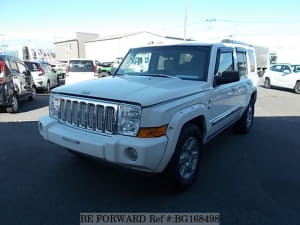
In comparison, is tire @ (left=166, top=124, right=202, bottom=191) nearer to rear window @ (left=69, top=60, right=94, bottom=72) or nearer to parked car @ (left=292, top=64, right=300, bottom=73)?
rear window @ (left=69, top=60, right=94, bottom=72)

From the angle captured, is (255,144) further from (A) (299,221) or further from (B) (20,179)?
(B) (20,179)

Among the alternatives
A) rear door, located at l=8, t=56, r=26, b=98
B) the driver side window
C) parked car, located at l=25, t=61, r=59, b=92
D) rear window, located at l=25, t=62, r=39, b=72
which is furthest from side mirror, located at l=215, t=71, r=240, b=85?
rear window, located at l=25, t=62, r=39, b=72

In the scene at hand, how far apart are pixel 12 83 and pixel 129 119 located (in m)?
6.68

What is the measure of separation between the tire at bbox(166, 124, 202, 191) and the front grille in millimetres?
843

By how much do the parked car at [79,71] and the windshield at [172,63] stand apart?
8.28 metres

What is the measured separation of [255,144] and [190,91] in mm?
2939

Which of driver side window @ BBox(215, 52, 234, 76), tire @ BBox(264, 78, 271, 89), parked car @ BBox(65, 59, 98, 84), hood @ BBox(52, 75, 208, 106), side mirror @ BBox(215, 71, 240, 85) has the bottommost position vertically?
tire @ BBox(264, 78, 271, 89)

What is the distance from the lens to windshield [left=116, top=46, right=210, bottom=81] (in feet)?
13.5

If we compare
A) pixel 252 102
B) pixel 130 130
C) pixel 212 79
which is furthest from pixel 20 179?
pixel 252 102

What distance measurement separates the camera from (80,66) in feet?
43.7

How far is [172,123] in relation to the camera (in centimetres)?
307

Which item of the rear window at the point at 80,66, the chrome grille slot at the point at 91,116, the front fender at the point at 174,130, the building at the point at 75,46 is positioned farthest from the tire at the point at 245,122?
the building at the point at 75,46

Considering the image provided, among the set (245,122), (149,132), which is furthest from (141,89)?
(245,122)

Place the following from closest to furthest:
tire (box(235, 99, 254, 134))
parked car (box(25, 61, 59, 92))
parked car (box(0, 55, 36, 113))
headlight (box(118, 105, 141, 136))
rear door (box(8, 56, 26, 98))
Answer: headlight (box(118, 105, 141, 136)) < tire (box(235, 99, 254, 134)) < parked car (box(0, 55, 36, 113)) < rear door (box(8, 56, 26, 98)) < parked car (box(25, 61, 59, 92))
